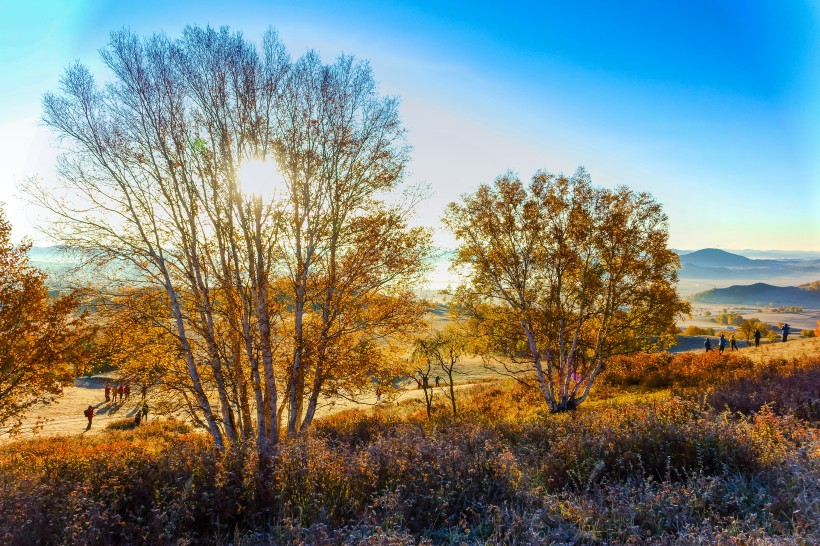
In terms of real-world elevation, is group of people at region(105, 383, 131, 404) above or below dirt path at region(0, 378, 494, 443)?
above

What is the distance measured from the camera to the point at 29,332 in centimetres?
1422

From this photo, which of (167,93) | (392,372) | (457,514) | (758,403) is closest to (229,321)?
(392,372)

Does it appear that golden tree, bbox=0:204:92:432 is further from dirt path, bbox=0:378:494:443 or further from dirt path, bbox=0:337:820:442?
dirt path, bbox=0:378:494:443

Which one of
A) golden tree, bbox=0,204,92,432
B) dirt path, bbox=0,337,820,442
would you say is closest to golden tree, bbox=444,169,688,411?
A: dirt path, bbox=0,337,820,442

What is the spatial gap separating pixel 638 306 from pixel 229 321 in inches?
631

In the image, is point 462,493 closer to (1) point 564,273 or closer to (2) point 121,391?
(1) point 564,273

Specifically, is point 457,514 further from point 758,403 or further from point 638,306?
point 638,306

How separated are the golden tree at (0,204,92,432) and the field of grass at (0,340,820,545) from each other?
9060mm

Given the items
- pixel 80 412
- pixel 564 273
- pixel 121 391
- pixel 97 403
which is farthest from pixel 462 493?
pixel 97 403

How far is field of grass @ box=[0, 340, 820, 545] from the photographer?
172 inches

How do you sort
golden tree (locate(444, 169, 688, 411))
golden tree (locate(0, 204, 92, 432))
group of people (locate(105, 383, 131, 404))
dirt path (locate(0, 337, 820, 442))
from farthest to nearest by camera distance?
dirt path (locate(0, 337, 820, 442))
golden tree (locate(444, 169, 688, 411))
golden tree (locate(0, 204, 92, 432))
group of people (locate(105, 383, 131, 404))

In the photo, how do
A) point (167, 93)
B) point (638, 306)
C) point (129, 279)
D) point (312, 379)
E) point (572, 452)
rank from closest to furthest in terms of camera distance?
1. point (572, 452)
2. point (167, 93)
3. point (129, 279)
4. point (312, 379)
5. point (638, 306)

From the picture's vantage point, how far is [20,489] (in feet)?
17.9

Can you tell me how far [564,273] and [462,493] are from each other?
15411 millimetres
